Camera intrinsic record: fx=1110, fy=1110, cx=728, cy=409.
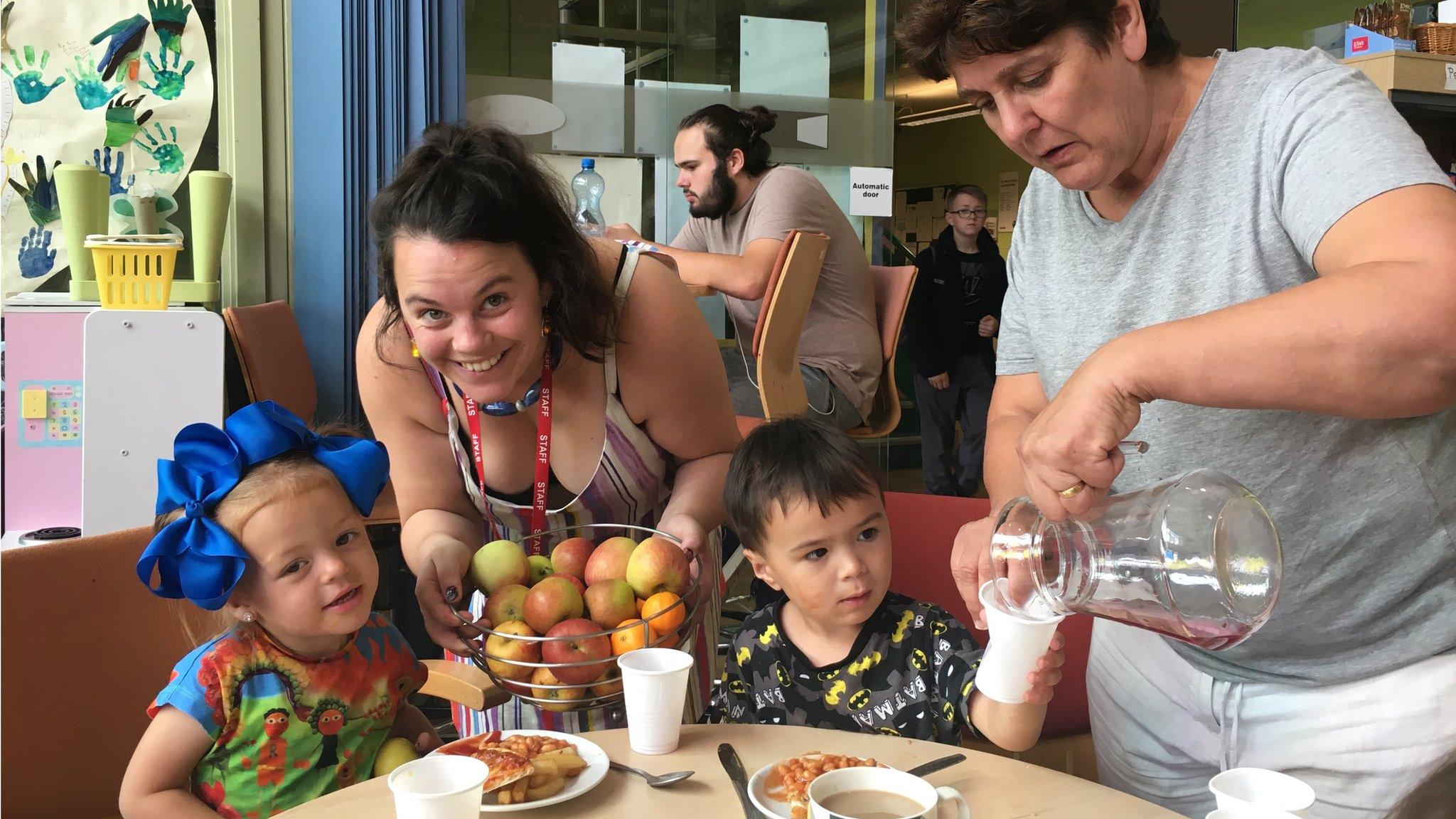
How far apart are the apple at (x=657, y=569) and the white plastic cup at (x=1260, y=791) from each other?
30.7 inches

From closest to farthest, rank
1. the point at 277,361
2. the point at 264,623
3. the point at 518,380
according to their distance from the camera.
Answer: the point at 264,623
the point at 518,380
the point at 277,361

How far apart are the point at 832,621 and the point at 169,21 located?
337cm

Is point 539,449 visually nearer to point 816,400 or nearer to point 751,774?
point 751,774

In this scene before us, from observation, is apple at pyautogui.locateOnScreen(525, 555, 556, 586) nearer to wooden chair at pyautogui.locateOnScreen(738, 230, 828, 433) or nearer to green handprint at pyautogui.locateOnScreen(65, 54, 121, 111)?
wooden chair at pyautogui.locateOnScreen(738, 230, 828, 433)

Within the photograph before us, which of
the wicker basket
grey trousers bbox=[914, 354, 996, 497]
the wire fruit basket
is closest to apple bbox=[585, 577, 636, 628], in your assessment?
the wire fruit basket

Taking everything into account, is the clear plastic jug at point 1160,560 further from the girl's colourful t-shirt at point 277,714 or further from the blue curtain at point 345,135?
the blue curtain at point 345,135

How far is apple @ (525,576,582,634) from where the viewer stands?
1.38 metres

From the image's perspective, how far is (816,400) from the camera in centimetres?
352

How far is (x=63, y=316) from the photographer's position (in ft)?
10.4

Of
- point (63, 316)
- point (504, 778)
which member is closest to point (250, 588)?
point (504, 778)

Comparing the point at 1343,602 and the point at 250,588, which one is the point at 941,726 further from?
the point at 250,588

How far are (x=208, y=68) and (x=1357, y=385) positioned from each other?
3.86 meters

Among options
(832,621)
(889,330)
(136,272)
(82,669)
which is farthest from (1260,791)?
(136,272)

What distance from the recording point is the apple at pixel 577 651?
4.23 feet
